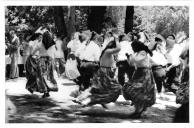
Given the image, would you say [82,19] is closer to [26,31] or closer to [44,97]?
[26,31]

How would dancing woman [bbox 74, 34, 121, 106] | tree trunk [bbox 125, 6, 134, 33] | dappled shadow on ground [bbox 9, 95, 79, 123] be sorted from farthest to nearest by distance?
tree trunk [bbox 125, 6, 134, 33], dancing woman [bbox 74, 34, 121, 106], dappled shadow on ground [bbox 9, 95, 79, 123]

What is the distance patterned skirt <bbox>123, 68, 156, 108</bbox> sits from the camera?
767cm

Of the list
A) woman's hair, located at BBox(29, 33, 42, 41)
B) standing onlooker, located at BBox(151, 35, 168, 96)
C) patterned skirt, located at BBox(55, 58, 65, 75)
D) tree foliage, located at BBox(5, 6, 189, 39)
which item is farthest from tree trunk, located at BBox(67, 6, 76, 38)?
standing onlooker, located at BBox(151, 35, 168, 96)

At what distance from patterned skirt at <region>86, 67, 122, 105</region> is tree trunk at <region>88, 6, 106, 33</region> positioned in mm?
911

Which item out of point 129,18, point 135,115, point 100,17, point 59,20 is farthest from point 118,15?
point 135,115

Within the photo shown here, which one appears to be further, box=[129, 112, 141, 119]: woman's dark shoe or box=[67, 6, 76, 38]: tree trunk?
box=[67, 6, 76, 38]: tree trunk

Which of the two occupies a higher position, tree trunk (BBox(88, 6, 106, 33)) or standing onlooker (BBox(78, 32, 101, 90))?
tree trunk (BBox(88, 6, 106, 33))

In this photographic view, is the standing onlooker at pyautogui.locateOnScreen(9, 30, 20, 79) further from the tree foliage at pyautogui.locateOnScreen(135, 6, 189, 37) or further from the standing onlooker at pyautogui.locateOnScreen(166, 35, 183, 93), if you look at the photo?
the standing onlooker at pyautogui.locateOnScreen(166, 35, 183, 93)

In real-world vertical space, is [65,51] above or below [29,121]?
above

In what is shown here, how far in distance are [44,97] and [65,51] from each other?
3.50ft

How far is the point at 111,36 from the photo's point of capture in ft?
25.8

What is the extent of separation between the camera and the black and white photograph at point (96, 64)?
7.69 metres
